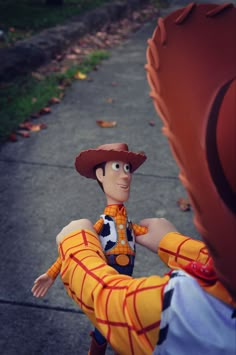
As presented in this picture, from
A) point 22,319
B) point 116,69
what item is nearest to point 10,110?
point 116,69

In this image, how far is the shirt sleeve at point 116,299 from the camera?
139 cm

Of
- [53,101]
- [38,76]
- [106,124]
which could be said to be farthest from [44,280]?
[38,76]

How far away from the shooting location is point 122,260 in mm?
1912

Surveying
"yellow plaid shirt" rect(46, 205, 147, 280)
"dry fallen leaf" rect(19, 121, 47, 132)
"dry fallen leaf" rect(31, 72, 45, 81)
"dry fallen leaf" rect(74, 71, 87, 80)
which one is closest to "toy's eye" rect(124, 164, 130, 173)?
"yellow plaid shirt" rect(46, 205, 147, 280)

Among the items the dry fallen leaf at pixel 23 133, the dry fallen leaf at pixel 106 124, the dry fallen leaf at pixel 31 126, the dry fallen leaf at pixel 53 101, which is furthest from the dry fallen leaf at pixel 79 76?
the dry fallen leaf at pixel 23 133

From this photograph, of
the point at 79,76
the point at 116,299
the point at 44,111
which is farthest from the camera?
the point at 79,76

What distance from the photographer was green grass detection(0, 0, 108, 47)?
8.43 metres

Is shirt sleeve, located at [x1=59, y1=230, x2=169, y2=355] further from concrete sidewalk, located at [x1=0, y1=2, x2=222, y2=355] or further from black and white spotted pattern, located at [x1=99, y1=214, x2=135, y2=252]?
concrete sidewalk, located at [x1=0, y1=2, x2=222, y2=355]

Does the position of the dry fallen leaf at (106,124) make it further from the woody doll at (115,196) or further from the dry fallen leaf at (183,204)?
the woody doll at (115,196)

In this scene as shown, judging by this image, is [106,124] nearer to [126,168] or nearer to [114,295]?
[126,168]

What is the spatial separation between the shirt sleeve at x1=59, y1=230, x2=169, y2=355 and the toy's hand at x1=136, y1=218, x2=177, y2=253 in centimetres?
36

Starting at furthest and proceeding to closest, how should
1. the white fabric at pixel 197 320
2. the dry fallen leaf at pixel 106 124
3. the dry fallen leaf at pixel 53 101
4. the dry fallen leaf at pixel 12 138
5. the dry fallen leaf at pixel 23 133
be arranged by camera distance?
the dry fallen leaf at pixel 53 101 < the dry fallen leaf at pixel 106 124 < the dry fallen leaf at pixel 23 133 < the dry fallen leaf at pixel 12 138 < the white fabric at pixel 197 320

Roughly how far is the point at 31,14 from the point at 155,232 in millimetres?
8619

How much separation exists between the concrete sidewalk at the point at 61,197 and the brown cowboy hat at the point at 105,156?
1069 millimetres
